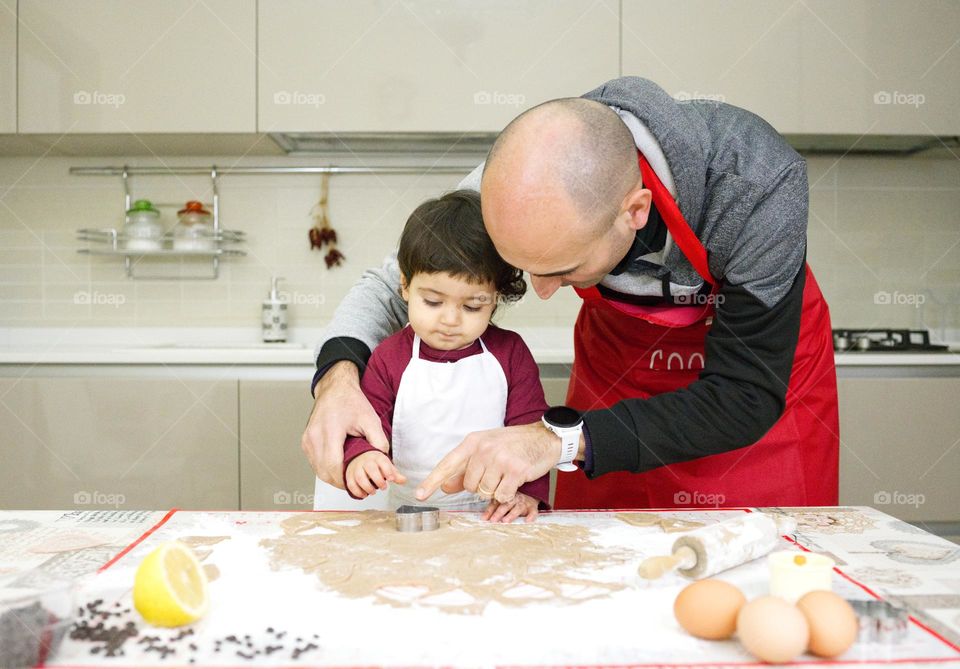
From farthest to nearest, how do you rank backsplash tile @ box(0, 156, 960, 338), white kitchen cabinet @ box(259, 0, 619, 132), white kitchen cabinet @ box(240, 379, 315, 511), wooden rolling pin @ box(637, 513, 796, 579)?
backsplash tile @ box(0, 156, 960, 338)
white kitchen cabinet @ box(259, 0, 619, 132)
white kitchen cabinet @ box(240, 379, 315, 511)
wooden rolling pin @ box(637, 513, 796, 579)

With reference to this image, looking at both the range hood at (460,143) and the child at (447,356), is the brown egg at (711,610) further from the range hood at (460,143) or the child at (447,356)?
the range hood at (460,143)

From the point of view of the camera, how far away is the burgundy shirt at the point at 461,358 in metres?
1.32

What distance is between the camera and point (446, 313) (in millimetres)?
1247

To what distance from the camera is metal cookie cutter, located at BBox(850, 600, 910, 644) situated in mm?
673

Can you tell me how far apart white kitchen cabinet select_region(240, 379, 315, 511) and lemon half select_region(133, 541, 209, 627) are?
61.8 inches

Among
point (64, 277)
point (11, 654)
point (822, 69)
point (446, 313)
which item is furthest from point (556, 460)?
point (64, 277)

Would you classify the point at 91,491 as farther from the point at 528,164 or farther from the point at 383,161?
the point at 528,164

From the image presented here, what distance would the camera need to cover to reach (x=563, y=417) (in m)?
1.07

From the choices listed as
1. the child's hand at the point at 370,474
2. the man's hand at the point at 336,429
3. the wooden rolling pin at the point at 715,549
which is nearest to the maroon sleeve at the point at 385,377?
the man's hand at the point at 336,429

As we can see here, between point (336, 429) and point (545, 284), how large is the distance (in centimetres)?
36

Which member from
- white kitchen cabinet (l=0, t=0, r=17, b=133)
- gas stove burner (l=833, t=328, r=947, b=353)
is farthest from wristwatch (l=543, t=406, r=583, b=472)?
white kitchen cabinet (l=0, t=0, r=17, b=133)

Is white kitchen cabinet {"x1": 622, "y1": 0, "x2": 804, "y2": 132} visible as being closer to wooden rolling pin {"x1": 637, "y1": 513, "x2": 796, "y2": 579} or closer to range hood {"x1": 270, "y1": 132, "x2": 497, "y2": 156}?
range hood {"x1": 270, "y1": 132, "x2": 497, "y2": 156}

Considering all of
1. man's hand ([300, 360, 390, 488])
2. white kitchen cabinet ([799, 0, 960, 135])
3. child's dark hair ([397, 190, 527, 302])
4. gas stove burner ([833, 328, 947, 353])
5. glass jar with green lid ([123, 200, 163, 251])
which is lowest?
man's hand ([300, 360, 390, 488])

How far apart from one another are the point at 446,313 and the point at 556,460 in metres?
0.32
